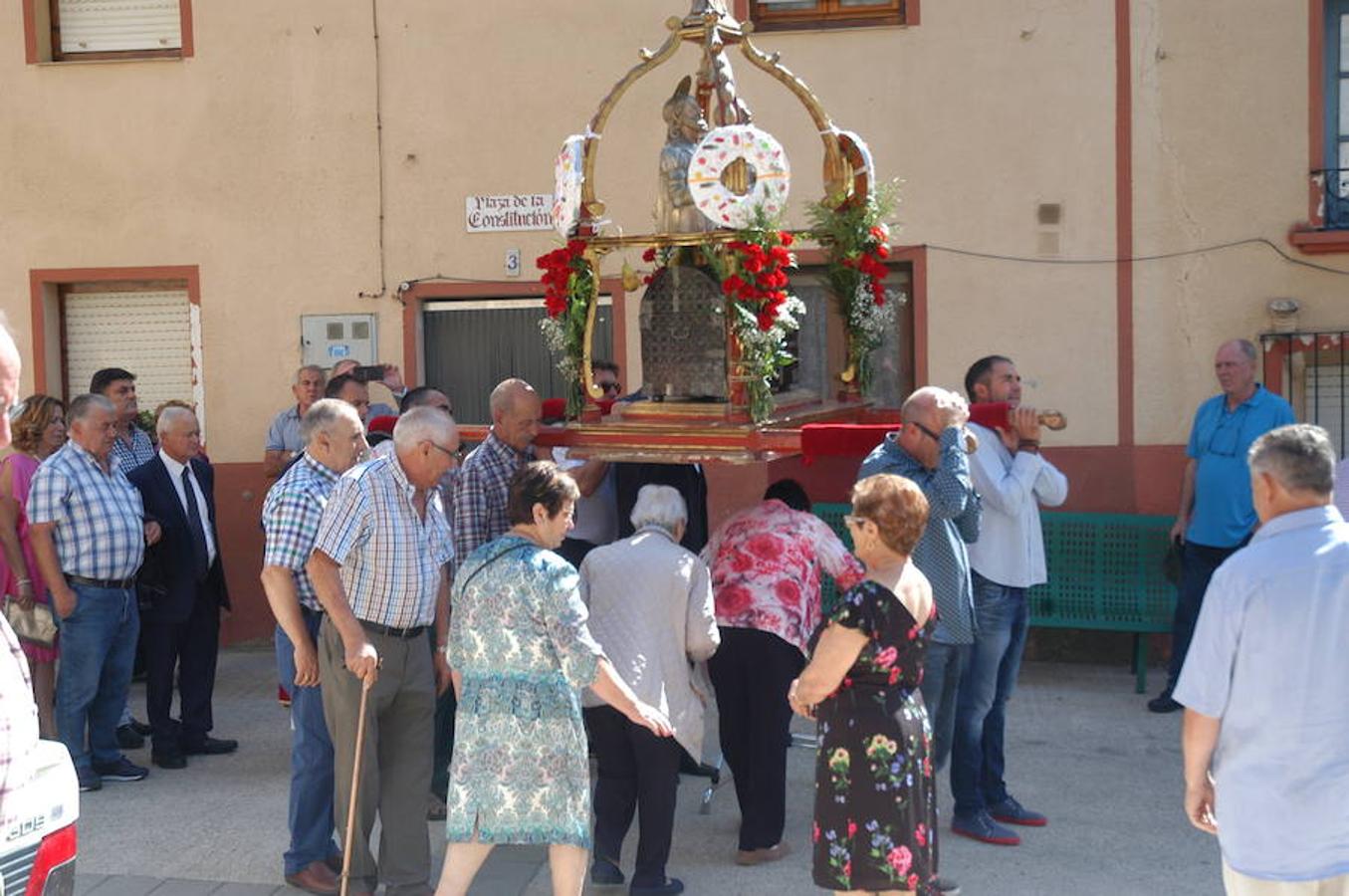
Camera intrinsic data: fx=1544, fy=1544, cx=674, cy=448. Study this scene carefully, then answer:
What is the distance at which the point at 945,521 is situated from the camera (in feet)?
19.5

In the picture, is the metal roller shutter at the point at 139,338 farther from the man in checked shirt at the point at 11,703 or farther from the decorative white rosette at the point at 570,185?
the man in checked shirt at the point at 11,703

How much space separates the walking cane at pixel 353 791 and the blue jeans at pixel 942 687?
7.00 feet

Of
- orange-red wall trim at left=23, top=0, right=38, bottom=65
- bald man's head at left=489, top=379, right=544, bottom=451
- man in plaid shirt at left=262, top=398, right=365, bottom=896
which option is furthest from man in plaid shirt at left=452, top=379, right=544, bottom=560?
orange-red wall trim at left=23, top=0, right=38, bottom=65

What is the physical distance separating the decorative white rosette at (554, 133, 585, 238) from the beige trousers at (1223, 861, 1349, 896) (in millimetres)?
3659

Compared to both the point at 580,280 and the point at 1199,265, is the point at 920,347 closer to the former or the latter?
the point at 1199,265

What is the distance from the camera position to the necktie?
7.95 m

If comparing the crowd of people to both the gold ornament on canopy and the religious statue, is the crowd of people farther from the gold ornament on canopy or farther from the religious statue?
the religious statue

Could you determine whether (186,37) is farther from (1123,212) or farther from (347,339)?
(1123,212)

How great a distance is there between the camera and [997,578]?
630cm

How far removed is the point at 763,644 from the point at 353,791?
1675mm

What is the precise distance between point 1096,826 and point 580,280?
3.18 metres

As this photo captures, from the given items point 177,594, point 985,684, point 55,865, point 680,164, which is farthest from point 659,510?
point 177,594

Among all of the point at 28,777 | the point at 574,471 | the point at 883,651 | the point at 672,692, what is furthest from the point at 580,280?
the point at 28,777

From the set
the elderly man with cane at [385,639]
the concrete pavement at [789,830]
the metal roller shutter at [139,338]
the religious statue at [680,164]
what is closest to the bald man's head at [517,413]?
the elderly man with cane at [385,639]
